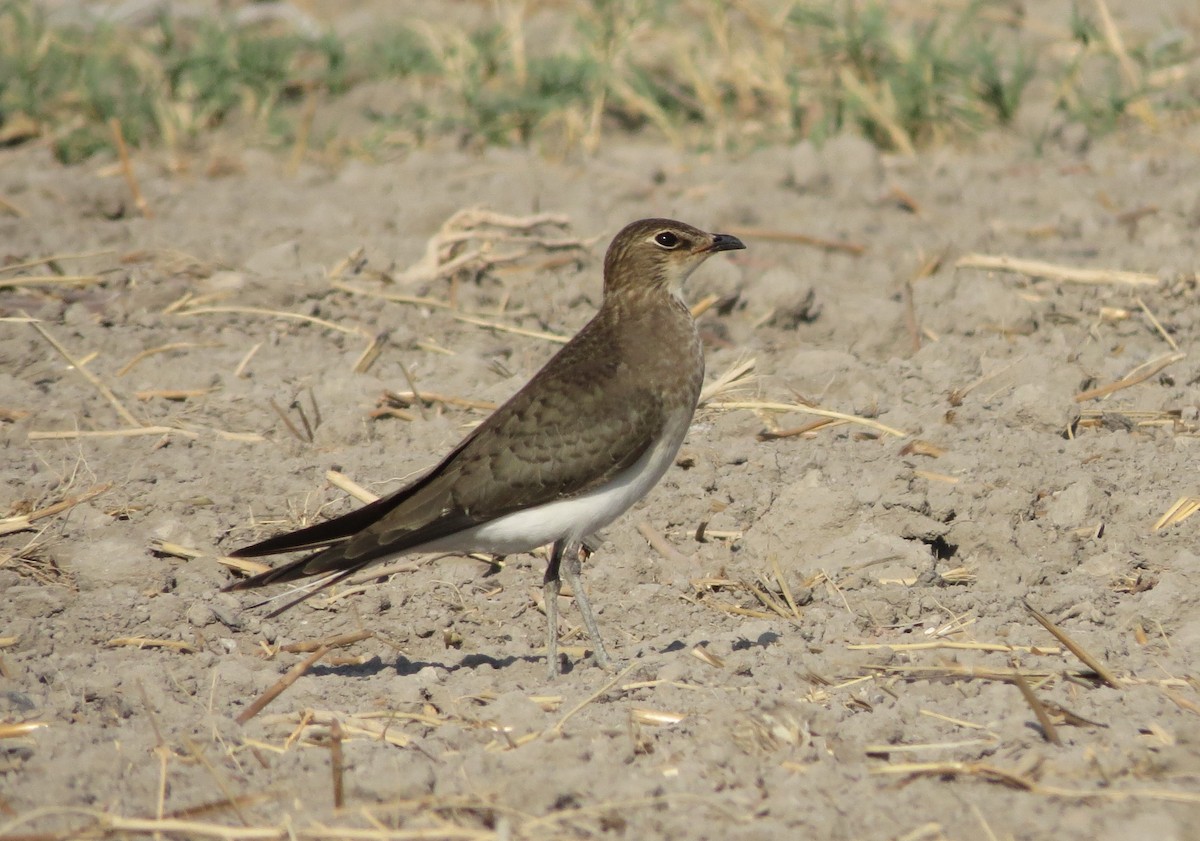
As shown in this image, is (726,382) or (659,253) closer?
(659,253)

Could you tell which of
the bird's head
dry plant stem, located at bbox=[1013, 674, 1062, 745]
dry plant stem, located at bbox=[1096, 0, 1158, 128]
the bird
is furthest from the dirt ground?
the bird's head

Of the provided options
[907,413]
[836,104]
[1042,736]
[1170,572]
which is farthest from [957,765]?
[836,104]

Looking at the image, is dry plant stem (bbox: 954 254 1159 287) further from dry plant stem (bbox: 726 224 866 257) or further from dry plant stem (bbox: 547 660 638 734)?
dry plant stem (bbox: 547 660 638 734)

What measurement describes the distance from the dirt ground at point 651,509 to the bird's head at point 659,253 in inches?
31.0

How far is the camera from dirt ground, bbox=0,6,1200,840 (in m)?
3.87

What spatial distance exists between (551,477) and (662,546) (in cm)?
A: 71

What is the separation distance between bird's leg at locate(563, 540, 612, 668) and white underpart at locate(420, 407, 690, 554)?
0.06 metres

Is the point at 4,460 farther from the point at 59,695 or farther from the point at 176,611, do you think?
the point at 59,695

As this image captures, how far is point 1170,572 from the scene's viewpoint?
5020mm

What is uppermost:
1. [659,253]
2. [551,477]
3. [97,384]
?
[659,253]

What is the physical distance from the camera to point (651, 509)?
5730 millimetres

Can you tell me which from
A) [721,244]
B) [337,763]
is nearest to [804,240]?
[721,244]

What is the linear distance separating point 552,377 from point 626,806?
1808 mm

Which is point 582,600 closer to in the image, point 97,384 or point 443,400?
point 443,400
